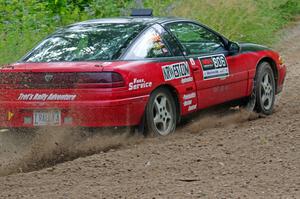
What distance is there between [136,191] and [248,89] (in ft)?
14.9

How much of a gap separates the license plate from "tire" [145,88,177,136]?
3.15 ft

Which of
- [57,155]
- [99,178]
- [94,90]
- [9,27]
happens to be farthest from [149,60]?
[9,27]

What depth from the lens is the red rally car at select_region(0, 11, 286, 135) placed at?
8.45 m

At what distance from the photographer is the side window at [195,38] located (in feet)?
32.6

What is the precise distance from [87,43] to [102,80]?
39.4 inches

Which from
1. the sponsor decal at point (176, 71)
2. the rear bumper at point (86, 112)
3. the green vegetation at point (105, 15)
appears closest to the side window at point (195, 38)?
the sponsor decal at point (176, 71)

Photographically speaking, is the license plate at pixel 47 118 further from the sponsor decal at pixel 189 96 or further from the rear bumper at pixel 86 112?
the sponsor decal at pixel 189 96

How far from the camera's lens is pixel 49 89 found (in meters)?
8.55

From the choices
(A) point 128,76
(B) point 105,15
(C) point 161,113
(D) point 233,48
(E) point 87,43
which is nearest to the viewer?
(A) point 128,76

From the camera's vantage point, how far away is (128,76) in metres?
8.50

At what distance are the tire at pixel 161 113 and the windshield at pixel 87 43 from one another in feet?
2.08

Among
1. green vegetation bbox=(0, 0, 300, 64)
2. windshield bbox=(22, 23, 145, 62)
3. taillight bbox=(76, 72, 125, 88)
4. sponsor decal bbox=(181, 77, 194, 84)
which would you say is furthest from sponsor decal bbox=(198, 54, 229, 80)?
green vegetation bbox=(0, 0, 300, 64)

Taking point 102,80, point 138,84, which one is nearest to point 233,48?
point 138,84

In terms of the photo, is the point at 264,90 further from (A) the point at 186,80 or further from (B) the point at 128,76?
(B) the point at 128,76
